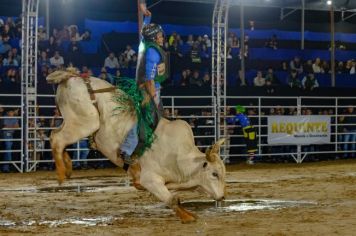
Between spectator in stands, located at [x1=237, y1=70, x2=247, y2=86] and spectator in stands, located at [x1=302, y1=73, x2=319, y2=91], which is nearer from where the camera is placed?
spectator in stands, located at [x1=237, y1=70, x2=247, y2=86]

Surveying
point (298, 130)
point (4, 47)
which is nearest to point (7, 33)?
point (4, 47)

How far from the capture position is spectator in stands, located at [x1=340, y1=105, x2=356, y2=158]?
1962 centimetres

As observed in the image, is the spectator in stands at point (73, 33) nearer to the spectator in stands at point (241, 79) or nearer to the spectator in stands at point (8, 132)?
the spectator in stands at point (8, 132)

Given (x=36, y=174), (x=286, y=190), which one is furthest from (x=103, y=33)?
(x=286, y=190)

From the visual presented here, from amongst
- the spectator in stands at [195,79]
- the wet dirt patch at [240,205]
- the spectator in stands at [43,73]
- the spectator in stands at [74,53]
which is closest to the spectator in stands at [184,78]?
the spectator in stands at [195,79]

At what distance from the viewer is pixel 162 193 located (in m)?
7.26

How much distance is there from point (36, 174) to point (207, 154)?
28.4 ft

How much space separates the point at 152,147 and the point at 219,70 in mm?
9360

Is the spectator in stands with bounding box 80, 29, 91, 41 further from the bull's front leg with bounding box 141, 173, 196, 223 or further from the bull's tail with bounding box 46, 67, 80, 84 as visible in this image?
the bull's front leg with bounding box 141, 173, 196, 223

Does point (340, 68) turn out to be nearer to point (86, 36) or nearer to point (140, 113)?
point (86, 36)

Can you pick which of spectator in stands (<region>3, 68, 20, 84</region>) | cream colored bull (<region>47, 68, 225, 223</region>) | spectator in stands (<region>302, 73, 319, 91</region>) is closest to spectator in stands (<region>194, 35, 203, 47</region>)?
spectator in stands (<region>302, 73, 319, 91</region>)

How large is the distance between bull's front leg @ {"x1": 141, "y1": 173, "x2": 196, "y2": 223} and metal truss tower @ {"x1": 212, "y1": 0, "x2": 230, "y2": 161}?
9404 mm

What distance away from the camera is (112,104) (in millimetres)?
7586

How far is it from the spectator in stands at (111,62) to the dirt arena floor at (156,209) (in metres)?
4.66
